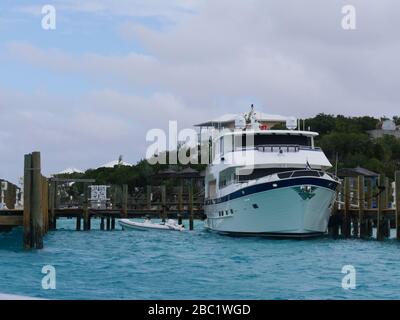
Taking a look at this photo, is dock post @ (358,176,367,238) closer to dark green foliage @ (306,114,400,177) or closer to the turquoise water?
the turquoise water

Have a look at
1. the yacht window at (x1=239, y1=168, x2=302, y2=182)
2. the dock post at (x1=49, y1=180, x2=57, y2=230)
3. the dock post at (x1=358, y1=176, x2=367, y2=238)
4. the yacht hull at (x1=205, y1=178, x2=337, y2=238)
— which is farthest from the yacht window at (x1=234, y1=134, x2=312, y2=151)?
the dock post at (x1=49, y1=180, x2=57, y2=230)

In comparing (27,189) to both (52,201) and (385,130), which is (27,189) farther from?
(385,130)

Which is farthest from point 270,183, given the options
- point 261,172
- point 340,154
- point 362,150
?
point 362,150

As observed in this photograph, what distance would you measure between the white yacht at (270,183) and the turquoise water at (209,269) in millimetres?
947

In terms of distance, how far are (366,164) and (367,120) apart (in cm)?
3264

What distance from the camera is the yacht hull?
3688 cm

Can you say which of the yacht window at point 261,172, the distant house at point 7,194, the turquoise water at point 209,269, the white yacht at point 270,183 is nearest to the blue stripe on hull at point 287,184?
the white yacht at point 270,183

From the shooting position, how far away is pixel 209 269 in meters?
26.4

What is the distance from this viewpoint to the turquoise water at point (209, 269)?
20.4 m

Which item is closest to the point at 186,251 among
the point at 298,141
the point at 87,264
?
the point at 87,264

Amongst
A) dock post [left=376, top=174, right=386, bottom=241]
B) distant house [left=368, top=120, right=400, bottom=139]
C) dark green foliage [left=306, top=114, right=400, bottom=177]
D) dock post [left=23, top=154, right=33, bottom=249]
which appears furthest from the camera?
distant house [left=368, top=120, right=400, bottom=139]

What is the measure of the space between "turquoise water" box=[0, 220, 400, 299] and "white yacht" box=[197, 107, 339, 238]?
947mm

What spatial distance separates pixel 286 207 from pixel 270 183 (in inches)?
52.1

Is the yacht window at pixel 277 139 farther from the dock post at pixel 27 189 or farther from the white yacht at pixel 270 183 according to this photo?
the dock post at pixel 27 189
